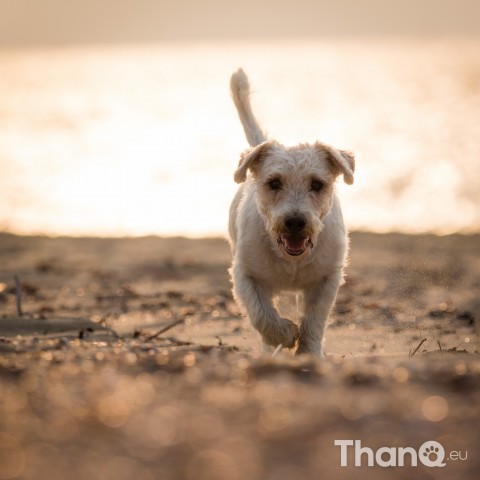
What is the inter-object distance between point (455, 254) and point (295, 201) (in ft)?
18.6

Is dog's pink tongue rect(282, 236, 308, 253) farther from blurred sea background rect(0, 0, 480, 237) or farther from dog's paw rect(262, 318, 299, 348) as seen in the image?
blurred sea background rect(0, 0, 480, 237)

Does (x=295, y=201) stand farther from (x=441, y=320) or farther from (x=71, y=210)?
(x=71, y=210)

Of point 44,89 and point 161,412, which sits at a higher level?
point 44,89

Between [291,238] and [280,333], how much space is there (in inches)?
25.0

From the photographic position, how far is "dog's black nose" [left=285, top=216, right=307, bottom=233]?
6.88 meters

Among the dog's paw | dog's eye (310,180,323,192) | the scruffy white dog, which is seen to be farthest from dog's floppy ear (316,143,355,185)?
the dog's paw

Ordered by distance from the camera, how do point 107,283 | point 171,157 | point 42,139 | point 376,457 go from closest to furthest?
point 376,457, point 107,283, point 171,157, point 42,139

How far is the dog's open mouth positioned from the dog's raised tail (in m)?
2.03

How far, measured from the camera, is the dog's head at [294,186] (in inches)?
274

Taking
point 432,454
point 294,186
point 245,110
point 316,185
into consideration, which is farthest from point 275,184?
point 432,454

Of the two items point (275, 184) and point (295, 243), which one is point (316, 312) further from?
point (275, 184)

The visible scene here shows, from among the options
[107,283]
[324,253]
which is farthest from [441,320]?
[107,283]

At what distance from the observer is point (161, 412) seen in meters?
4.38

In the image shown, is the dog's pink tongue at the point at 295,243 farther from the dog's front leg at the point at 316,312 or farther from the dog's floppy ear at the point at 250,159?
the dog's floppy ear at the point at 250,159
